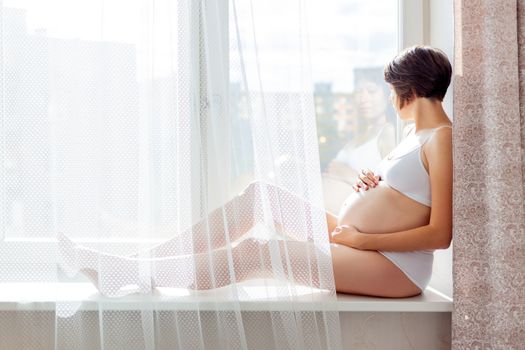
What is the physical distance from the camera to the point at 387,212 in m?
1.98

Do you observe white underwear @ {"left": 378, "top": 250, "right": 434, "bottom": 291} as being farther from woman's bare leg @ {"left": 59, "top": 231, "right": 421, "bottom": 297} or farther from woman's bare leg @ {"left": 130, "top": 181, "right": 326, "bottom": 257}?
woman's bare leg @ {"left": 130, "top": 181, "right": 326, "bottom": 257}

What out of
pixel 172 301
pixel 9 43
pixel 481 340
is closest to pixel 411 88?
pixel 481 340

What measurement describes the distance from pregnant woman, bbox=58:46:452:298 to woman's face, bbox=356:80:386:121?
0.79 feet

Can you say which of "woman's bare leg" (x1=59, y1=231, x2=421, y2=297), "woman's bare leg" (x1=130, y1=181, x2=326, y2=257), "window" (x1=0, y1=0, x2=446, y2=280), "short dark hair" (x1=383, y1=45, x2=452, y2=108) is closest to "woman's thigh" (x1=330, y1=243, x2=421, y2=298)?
"woman's bare leg" (x1=59, y1=231, x2=421, y2=297)

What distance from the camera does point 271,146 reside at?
1.85 m

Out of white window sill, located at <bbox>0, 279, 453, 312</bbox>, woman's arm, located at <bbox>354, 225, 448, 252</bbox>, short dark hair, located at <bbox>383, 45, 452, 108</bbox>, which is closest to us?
white window sill, located at <bbox>0, 279, 453, 312</bbox>

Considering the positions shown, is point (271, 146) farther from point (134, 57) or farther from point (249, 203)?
point (134, 57)

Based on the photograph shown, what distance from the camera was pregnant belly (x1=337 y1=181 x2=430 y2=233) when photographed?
1967 millimetres

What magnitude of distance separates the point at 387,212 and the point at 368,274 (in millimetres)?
192

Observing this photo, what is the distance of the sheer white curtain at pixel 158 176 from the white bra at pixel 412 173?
0.87 ft

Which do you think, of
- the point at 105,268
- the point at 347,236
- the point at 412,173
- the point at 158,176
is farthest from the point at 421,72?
the point at 105,268

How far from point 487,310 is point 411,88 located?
0.67 meters

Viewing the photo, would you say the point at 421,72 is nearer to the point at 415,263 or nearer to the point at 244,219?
the point at 415,263

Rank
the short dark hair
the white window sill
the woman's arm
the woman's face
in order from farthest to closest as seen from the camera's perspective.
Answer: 1. the woman's face
2. the short dark hair
3. the woman's arm
4. the white window sill
